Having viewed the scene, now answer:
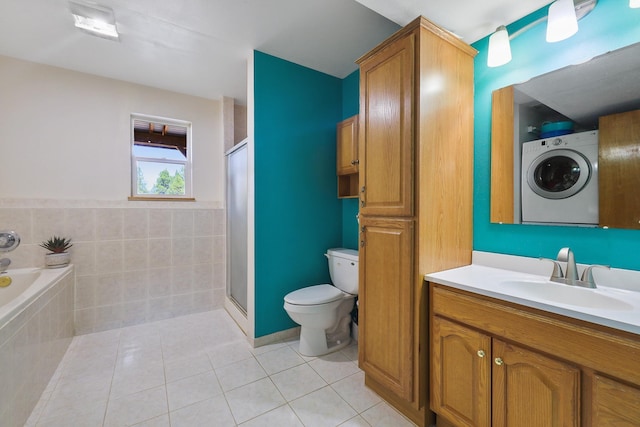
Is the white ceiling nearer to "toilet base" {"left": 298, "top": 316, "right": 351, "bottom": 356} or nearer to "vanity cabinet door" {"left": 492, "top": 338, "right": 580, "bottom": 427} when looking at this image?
"vanity cabinet door" {"left": 492, "top": 338, "right": 580, "bottom": 427}

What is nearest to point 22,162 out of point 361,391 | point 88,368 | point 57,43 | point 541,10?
point 57,43

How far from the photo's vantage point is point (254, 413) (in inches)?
57.9

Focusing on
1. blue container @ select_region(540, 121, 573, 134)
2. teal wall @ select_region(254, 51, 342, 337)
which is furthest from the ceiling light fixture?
blue container @ select_region(540, 121, 573, 134)

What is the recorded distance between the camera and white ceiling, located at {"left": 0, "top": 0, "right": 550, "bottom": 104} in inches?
59.6

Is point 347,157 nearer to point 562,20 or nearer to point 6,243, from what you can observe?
point 562,20

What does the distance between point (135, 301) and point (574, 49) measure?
12.3 ft

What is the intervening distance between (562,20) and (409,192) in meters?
1.04

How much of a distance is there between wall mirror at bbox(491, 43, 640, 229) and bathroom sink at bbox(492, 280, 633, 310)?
32cm

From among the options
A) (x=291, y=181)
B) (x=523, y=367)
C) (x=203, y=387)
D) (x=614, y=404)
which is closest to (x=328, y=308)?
(x=203, y=387)

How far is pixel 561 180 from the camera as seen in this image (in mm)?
1351

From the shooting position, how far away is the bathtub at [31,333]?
125 cm

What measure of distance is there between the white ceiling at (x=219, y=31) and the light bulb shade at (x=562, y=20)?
196 millimetres

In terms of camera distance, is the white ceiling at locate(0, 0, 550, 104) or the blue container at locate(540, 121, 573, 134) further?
the white ceiling at locate(0, 0, 550, 104)

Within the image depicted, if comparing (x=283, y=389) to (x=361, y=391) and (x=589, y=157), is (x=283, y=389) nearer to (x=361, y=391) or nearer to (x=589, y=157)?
(x=361, y=391)
